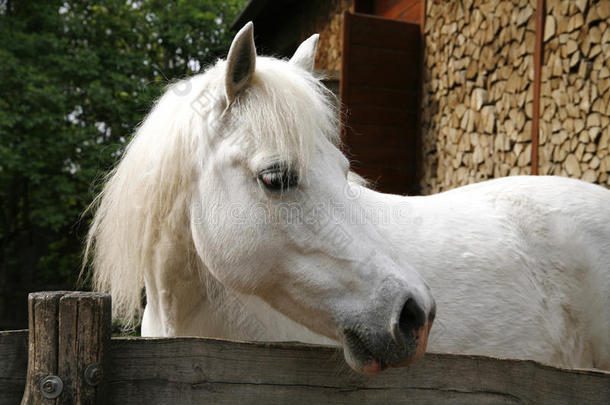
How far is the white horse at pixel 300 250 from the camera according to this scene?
1.32 meters

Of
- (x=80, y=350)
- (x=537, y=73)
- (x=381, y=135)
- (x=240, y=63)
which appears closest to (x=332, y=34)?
(x=381, y=135)

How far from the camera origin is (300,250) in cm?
134

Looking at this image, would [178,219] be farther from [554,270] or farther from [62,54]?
[62,54]

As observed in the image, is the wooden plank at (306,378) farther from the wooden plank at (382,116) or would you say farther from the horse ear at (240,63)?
the wooden plank at (382,116)

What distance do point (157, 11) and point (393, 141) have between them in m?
5.55

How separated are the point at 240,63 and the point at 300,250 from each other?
0.57 meters

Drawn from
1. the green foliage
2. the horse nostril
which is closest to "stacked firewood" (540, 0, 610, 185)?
the horse nostril

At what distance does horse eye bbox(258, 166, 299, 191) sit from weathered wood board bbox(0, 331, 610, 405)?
427 mm

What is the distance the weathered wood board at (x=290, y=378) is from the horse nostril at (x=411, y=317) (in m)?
0.09

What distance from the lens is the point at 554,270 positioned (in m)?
2.07

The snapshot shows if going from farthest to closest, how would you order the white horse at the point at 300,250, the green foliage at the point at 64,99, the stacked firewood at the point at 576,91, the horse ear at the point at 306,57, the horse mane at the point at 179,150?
the green foliage at the point at 64,99 < the stacked firewood at the point at 576,91 < the horse ear at the point at 306,57 < the horse mane at the point at 179,150 < the white horse at the point at 300,250

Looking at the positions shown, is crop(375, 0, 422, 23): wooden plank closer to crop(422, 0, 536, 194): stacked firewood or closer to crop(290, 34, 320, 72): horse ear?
crop(422, 0, 536, 194): stacked firewood

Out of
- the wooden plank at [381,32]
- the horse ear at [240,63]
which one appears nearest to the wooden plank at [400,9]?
the wooden plank at [381,32]

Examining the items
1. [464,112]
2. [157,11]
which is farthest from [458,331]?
[157,11]
